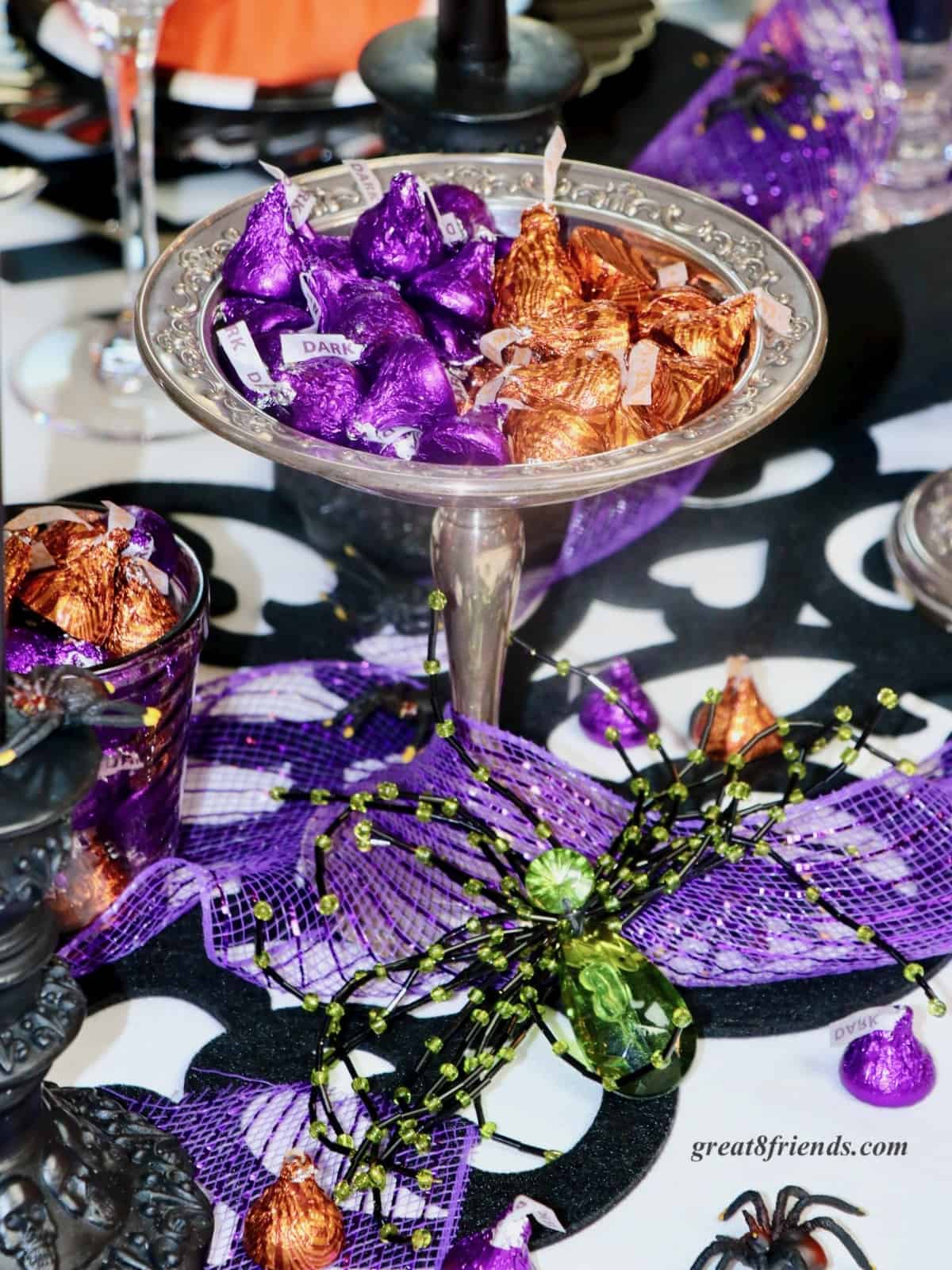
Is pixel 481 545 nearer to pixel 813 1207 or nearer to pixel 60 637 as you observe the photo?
pixel 60 637

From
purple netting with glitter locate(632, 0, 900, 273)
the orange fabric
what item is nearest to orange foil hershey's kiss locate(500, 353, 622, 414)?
purple netting with glitter locate(632, 0, 900, 273)

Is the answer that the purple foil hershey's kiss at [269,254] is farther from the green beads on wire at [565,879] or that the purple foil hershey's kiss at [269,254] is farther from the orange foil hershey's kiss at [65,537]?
the green beads on wire at [565,879]

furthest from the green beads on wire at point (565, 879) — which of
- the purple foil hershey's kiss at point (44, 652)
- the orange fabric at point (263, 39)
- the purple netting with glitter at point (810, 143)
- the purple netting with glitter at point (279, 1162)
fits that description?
the orange fabric at point (263, 39)

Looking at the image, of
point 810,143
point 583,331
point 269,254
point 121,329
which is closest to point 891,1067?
point 583,331

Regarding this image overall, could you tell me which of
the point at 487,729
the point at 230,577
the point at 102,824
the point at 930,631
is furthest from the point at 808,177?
the point at 102,824

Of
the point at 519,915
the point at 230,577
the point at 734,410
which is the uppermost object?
the point at 734,410

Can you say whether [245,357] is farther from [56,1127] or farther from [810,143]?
[810,143]

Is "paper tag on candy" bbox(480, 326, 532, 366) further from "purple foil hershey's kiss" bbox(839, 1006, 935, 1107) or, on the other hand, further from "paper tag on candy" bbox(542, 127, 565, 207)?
"purple foil hershey's kiss" bbox(839, 1006, 935, 1107)
